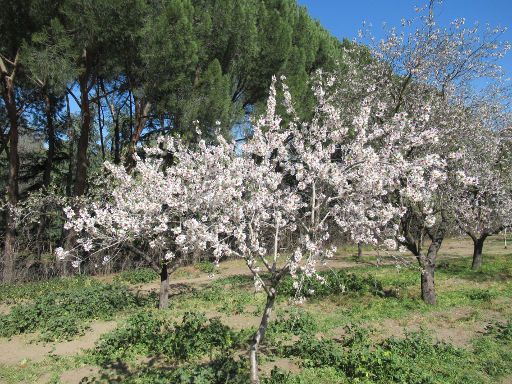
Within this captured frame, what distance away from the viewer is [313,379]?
566 centimetres

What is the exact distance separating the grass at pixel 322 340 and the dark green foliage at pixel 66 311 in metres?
0.13

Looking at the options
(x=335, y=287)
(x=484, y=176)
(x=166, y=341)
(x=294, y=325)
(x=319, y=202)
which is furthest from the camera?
(x=484, y=176)

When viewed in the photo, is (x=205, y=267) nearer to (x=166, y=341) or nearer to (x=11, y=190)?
(x=11, y=190)

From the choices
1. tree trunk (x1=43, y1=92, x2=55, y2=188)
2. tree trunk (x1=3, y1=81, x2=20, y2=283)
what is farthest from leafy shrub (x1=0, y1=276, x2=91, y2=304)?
tree trunk (x1=43, y1=92, x2=55, y2=188)

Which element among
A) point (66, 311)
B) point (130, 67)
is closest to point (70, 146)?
point (130, 67)

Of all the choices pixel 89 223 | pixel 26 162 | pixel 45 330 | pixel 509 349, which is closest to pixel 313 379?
pixel 509 349

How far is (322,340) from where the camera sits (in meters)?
6.87

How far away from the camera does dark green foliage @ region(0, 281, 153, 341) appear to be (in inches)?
331

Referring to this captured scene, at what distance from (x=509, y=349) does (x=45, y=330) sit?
8.80m

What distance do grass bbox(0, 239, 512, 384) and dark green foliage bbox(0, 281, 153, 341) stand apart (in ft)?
0.41

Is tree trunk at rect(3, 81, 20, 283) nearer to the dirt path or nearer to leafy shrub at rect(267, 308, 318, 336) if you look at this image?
the dirt path

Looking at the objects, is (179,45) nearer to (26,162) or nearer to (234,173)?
(234,173)

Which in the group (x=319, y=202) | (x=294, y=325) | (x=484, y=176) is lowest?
(x=294, y=325)

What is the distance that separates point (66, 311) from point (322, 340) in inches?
240
